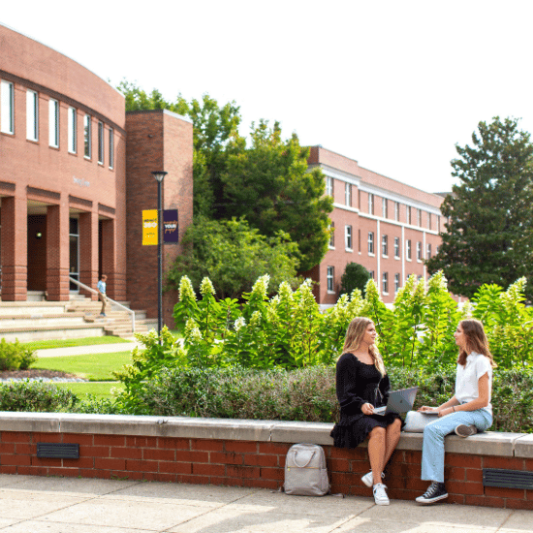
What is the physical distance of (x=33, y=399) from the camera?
8422mm

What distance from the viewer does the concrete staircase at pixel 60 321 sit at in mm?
26656

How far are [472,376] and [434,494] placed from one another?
3.34 feet

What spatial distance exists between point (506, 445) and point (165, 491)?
9.47 ft

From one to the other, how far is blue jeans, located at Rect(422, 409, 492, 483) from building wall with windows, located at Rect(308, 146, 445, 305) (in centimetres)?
4283

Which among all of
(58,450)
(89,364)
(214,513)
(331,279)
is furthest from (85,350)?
(331,279)

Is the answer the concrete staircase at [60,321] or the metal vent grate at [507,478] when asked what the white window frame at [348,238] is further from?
the metal vent grate at [507,478]

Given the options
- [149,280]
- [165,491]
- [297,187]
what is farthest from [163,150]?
[165,491]

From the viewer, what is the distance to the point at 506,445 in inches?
242

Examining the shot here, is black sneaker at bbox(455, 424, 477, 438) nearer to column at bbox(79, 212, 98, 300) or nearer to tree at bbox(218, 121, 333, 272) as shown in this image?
column at bbox(79, 212, 98, 300)

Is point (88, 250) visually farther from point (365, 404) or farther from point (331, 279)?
point (365, 404)

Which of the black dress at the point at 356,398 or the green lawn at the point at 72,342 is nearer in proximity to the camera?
the black dress at the point at 356,398

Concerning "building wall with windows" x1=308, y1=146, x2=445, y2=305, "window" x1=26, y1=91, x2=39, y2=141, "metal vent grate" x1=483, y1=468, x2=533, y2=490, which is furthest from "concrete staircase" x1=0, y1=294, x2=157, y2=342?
"metal vent grate" x1=483, y1=468, x2=533, y2=490

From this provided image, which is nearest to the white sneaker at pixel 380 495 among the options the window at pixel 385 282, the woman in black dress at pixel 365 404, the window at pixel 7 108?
the woman in black dress at pixel 365 404

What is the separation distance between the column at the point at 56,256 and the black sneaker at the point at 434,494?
88.5 ft
